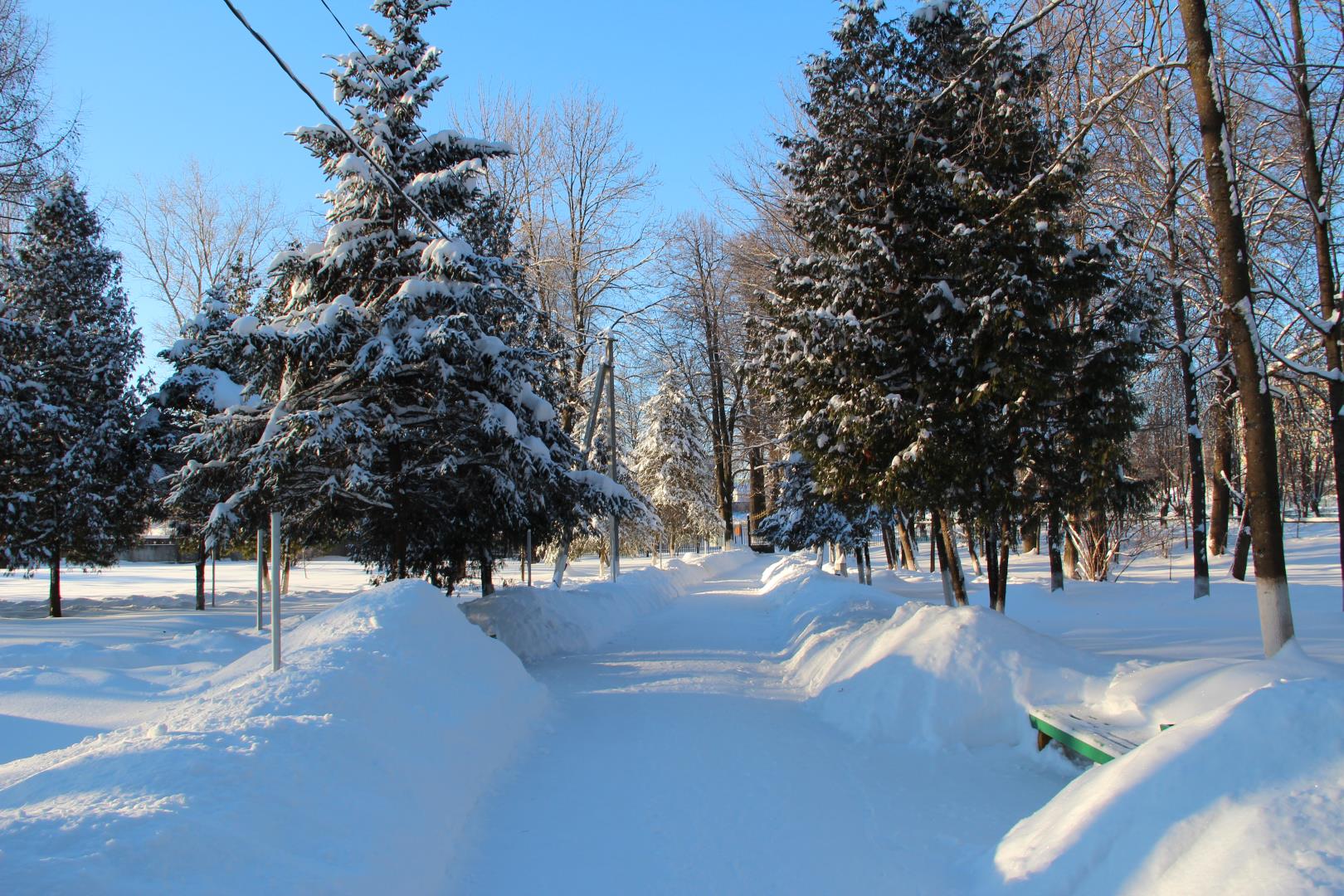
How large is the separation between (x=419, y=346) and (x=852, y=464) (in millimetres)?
6618

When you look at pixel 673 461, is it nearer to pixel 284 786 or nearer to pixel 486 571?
pixel 486 571

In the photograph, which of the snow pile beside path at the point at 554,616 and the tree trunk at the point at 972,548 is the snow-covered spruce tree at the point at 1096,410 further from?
the snow pile beside path at the point at 554,616

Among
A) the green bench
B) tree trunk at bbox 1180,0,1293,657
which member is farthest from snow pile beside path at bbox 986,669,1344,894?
tree trunk at bbox 1180,0,1293,657

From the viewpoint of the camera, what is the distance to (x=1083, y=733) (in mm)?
5594

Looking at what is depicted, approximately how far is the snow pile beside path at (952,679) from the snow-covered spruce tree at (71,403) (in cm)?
2163

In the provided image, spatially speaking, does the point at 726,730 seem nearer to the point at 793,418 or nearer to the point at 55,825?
the point at 55,825

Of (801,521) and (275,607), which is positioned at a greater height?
(801,521)

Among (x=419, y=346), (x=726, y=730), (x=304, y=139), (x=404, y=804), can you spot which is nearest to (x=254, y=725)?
(x=404, y=804)

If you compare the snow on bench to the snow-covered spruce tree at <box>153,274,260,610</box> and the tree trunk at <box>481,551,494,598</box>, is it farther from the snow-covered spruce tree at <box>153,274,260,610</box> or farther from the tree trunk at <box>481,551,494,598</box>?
the snow-covered spruce tree at <box>153,274,260,610</box>

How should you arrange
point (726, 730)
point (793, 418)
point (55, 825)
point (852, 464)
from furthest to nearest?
point (793, 418)
point (852, 464)
point (726, 730)
point (55, 825)

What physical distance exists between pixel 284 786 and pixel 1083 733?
478cm

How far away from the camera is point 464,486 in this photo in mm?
13438

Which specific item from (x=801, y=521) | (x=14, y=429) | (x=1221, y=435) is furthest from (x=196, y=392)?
(x=1221, y=435)

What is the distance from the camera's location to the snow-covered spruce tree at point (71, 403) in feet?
72.6
